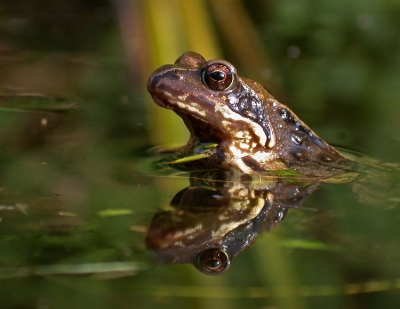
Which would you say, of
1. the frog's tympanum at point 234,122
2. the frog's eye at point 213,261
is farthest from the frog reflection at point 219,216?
the frog's tympanum at point 234,122

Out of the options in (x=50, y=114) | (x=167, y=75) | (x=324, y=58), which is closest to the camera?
(x=167, y=75)

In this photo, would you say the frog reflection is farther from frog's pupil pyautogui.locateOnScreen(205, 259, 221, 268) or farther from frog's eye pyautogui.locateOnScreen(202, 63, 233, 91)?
frog's eye pyautogui.locateOnScreen(202, 63, 233, 91)

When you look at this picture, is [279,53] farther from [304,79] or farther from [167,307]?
[167,307]

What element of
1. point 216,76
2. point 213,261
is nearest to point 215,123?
point 216,76

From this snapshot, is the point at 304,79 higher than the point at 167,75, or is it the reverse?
the point at 167,75

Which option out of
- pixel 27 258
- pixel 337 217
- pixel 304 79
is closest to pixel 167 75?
pixel 337 217

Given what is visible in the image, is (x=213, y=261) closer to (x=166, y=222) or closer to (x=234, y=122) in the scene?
(x=166, y=222)

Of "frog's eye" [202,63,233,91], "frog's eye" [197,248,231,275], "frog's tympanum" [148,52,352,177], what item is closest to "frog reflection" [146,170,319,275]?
"frog's eye" [197,248,231,275]
